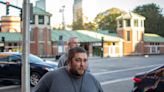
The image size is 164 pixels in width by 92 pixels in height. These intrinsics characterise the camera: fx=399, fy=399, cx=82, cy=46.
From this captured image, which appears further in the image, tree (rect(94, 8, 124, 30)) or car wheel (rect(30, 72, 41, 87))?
tree (rect(94, 8, 124, 30))

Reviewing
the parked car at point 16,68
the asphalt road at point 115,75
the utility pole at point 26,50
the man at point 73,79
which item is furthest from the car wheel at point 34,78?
the man at point 73,79

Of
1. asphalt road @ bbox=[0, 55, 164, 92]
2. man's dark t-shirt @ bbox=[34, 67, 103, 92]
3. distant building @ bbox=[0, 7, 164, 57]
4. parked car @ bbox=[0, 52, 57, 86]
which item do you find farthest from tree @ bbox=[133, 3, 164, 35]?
man's dark t-shirt @ bbox=[34, 67, 103, 92]

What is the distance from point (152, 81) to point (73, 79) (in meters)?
6.50

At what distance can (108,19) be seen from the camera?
4124 inches

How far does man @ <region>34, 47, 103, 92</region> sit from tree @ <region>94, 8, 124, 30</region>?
100 metres

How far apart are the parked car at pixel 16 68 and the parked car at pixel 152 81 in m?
7.17

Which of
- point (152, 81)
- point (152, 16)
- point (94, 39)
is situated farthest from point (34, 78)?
point (152, 16)

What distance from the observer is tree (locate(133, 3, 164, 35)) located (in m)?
100

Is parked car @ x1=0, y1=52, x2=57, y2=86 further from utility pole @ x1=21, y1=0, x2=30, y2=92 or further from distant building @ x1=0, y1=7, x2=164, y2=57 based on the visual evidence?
distant building @ x1=0, y1=7, x2=164, y2=57

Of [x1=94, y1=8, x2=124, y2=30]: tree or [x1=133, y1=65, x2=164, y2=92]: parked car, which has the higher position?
[x1=94, y1=8, x2=124, y2=30]: tree

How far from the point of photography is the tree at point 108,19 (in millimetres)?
104000

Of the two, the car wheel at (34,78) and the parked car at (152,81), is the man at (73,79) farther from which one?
the car wheel at (34,78)

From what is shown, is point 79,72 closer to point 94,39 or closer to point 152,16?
point 94,39

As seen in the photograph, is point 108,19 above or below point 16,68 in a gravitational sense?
above
